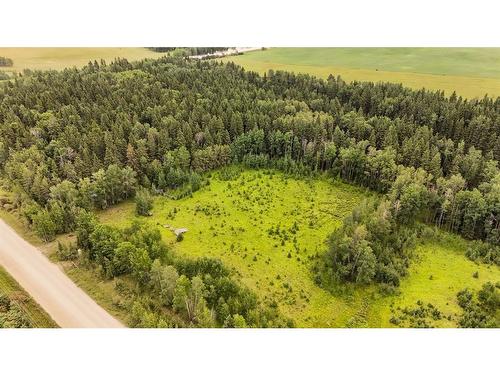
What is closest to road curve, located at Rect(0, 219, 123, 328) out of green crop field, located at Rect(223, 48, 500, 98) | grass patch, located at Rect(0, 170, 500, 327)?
grass patch, located at Rect(0, 170, 500, 327)

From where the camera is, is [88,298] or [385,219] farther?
[385,219]

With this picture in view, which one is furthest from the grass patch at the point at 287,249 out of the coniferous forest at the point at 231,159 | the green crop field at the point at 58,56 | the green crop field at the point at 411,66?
the green crop field at the point at 58,56

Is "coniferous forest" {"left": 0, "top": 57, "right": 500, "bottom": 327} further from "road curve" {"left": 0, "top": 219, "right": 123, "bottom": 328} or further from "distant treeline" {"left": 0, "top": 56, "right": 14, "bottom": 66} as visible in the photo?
"distant treeline" {"left": 0, "top": 56, "right": 14, "bottom": 66}

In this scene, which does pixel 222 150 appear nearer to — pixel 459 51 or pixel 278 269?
pixel 278 269

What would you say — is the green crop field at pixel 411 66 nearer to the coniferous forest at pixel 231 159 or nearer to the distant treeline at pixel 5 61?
the coniferous forest at pixel 231 159

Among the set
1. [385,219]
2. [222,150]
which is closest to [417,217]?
[385,219]

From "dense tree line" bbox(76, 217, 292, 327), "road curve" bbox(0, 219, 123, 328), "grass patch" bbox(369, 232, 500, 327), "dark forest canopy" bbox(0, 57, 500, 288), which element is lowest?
"grass patch" bbox(369, 232, 500, 327)

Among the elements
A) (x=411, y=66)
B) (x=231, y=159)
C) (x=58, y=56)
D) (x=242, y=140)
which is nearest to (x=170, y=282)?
(x=231, y=159)
